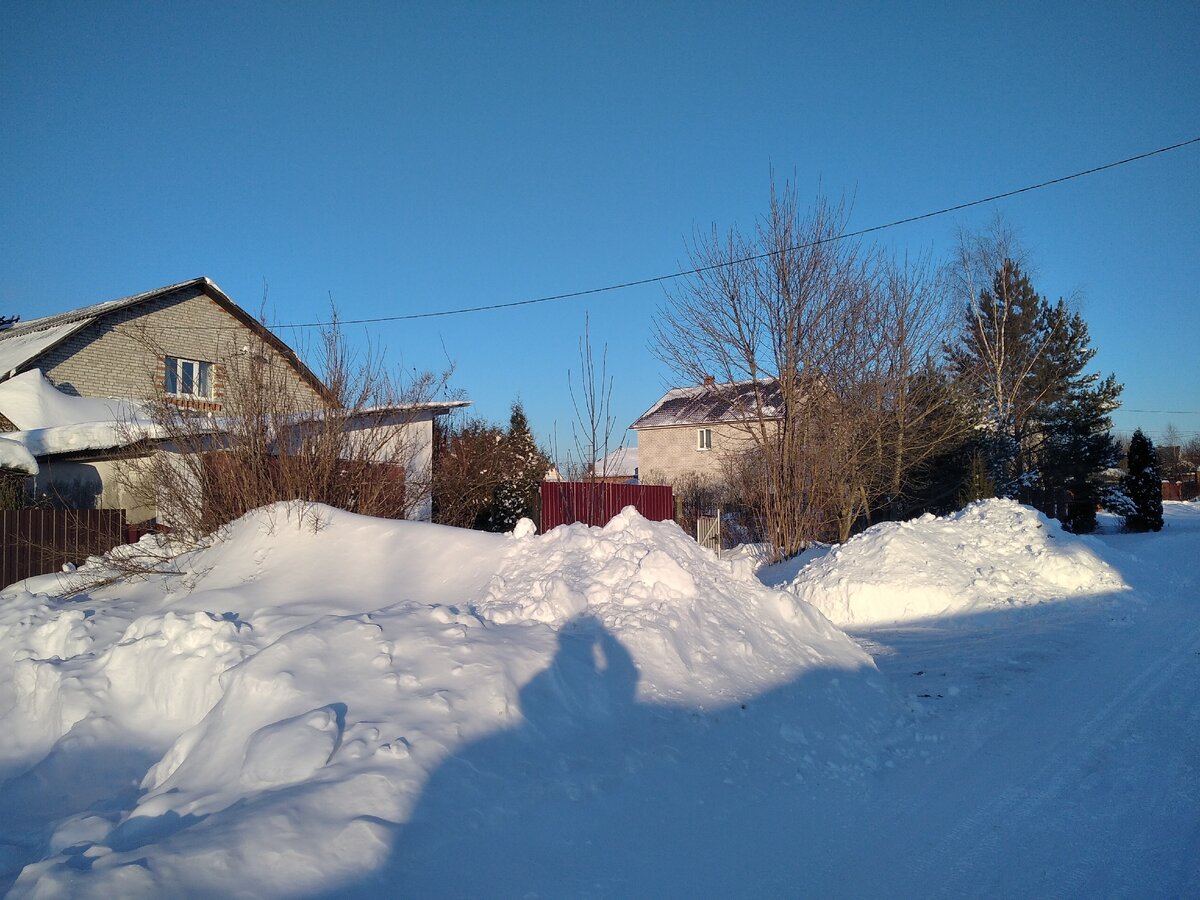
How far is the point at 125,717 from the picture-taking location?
5656 millimetres

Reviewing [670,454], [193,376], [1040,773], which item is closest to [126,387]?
[193,376]

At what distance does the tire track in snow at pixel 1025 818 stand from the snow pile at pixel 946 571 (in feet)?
15.9

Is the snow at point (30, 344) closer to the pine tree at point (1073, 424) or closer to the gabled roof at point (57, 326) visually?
the gabled roof at point (57, 326)

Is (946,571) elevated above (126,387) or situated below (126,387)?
below

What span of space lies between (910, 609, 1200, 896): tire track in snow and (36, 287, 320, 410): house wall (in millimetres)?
17987

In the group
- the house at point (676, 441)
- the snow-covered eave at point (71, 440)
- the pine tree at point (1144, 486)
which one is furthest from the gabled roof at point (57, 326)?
the pine tree at point (1144, 486)

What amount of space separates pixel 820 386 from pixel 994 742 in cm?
1198

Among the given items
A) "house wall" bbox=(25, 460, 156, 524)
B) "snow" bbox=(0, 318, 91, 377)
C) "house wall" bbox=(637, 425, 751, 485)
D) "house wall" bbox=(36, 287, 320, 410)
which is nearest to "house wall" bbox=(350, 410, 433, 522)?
"house wall" bbox=(25, 460, 156, 524)

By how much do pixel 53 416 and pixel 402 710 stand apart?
1795cm

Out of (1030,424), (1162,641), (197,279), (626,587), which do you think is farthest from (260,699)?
(1030,424)

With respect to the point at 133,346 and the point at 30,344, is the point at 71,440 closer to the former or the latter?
the point at 30,344

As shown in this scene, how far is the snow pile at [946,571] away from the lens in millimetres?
12008

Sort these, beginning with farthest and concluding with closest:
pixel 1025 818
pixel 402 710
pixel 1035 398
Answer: pixel 1035 398
pixel 1025 818
pixel 402 710

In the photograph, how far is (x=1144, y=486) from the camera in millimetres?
28109
